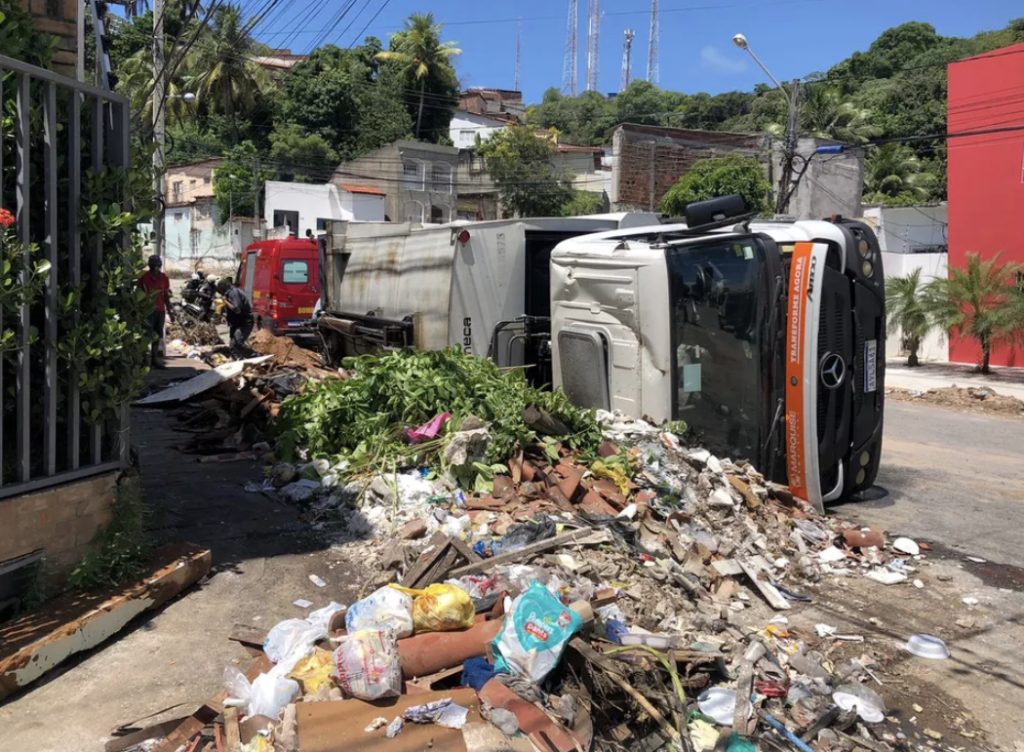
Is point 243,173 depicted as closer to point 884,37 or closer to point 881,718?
point 881,718

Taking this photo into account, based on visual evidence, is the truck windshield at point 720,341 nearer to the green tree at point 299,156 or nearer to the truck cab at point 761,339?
the truck cab at point 761,339

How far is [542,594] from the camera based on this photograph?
3896 mm

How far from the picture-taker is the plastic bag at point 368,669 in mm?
3500

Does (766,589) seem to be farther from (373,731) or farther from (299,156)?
(299,156)

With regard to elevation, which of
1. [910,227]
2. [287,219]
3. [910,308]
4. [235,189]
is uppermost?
[235,189]

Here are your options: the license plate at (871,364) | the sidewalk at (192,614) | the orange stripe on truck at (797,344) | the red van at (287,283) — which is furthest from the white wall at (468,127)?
the sidewalk at (192,614)

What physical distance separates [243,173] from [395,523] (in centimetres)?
3886

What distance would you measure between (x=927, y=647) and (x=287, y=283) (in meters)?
14.8

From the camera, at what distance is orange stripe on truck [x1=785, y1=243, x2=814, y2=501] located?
6594mm

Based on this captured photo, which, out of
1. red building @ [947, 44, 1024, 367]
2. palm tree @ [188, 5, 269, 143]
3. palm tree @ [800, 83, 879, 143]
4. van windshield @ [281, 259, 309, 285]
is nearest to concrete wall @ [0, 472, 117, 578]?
van windshield @ [281, 259, 309, 285]

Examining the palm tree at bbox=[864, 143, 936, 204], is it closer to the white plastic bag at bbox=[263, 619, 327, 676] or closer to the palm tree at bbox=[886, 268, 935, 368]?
the palm tree at bbox=[886, 268, 935, 368]

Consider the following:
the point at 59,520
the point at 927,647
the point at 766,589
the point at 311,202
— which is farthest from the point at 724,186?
the point at 59,520

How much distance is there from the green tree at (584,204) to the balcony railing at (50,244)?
3863 cm

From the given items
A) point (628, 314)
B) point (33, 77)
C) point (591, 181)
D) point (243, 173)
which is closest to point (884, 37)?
point (591, 181)
